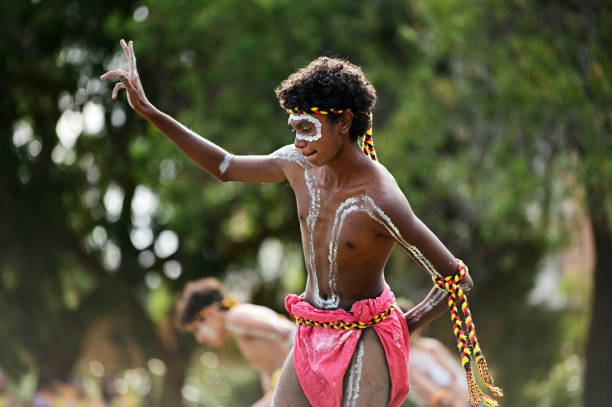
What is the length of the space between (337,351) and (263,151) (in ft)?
28.7

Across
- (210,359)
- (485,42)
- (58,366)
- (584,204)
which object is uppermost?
(485,42)

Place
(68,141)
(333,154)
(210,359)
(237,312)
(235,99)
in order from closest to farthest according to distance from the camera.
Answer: (333,154) → (237,312) → (235,99) → (68,141) → (210,359)

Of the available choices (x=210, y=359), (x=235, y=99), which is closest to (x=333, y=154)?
Answer: (x=235, y=99)

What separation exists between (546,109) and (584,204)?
44.6 inches

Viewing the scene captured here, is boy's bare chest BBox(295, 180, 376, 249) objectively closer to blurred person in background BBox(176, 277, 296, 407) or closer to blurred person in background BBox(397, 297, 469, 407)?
blurred person in background BBox(176, 277, 296, 407)

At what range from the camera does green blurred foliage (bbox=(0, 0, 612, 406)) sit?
438 inches

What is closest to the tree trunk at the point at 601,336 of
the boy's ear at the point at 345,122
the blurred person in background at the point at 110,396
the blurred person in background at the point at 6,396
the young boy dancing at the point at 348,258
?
the blurred person in background at the point at 110,396

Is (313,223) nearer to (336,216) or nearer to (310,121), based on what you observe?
(336,216)

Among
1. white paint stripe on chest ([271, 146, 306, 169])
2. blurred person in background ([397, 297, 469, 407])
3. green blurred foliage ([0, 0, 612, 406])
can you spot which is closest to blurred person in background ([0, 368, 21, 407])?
green blurred foliage ([0, 0, 612, 406])

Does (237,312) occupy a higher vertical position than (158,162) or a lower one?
lower

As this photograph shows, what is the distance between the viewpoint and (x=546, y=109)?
11.1 meters

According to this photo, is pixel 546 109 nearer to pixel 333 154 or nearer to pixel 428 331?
pixel 428 331

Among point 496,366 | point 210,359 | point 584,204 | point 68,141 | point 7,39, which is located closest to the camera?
point 584,204

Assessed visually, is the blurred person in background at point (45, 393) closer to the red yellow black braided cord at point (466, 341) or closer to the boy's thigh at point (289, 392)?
the boy's thigh at point (289, 392)
